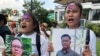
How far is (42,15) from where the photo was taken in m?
53.8

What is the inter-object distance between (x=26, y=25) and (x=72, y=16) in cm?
67

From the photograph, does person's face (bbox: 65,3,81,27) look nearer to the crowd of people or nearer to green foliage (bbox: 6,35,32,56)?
the crowd of people

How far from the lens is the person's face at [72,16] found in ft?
11.9

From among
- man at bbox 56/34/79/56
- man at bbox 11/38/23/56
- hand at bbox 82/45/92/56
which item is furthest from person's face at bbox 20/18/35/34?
hand at bbox 82/45/92/56

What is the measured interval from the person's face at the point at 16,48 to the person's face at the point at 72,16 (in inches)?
25.0

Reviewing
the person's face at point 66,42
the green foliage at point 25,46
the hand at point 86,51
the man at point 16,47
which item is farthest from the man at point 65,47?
the man at point 16,47

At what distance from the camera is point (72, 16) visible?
3641 millimetres

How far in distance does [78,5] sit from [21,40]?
77 cm

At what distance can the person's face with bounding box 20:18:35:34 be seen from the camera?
13.2 feet

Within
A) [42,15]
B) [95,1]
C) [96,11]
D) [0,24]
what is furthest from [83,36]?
[42,15]

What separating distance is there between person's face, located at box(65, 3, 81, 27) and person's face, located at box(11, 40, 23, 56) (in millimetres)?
635

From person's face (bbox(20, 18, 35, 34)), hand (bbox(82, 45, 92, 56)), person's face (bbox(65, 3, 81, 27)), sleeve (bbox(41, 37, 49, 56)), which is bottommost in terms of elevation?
sleeve (bbox(41, 37, 49, 56))

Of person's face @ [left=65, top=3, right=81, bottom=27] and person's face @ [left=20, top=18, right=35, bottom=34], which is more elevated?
person's face @ [left=65, top=3, right=81, bottom=27]

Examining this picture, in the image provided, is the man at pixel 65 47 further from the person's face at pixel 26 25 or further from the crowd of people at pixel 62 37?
the person's face at pixel 26 25
